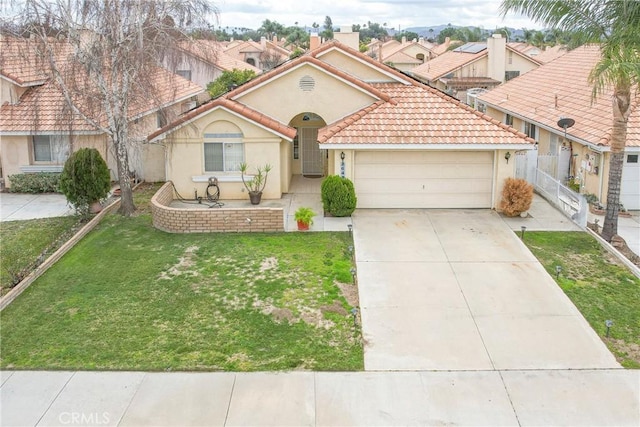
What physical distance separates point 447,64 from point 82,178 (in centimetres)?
3479

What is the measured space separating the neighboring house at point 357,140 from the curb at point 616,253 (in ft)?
10.9

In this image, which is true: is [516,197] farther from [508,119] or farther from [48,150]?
[48,150]

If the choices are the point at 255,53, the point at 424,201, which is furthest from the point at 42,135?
the point at 255,53

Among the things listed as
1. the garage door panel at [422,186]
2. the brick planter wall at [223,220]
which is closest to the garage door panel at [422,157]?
the garage door panel at [422,186]

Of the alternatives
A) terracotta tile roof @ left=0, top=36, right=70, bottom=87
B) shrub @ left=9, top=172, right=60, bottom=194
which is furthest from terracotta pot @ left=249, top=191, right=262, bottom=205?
shrub @ left=9, top=172, right=60, bottom=194

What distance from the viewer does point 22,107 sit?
2300 centimetres

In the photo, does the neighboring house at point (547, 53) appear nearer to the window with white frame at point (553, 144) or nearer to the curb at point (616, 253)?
the window with white frame at point (553, 144)

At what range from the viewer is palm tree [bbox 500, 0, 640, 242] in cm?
1498

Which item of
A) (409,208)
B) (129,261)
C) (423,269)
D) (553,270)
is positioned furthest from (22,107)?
(553,270)

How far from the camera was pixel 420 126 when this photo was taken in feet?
65.8

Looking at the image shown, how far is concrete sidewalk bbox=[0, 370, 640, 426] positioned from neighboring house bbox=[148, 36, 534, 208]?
9.84 m

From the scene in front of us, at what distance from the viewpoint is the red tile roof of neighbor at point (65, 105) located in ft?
58.7

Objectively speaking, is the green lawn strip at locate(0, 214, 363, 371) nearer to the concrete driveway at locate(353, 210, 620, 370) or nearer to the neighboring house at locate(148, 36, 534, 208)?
the concrete driveway at locate(353, 210, 620, 370)

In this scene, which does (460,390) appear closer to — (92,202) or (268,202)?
(268,202)
